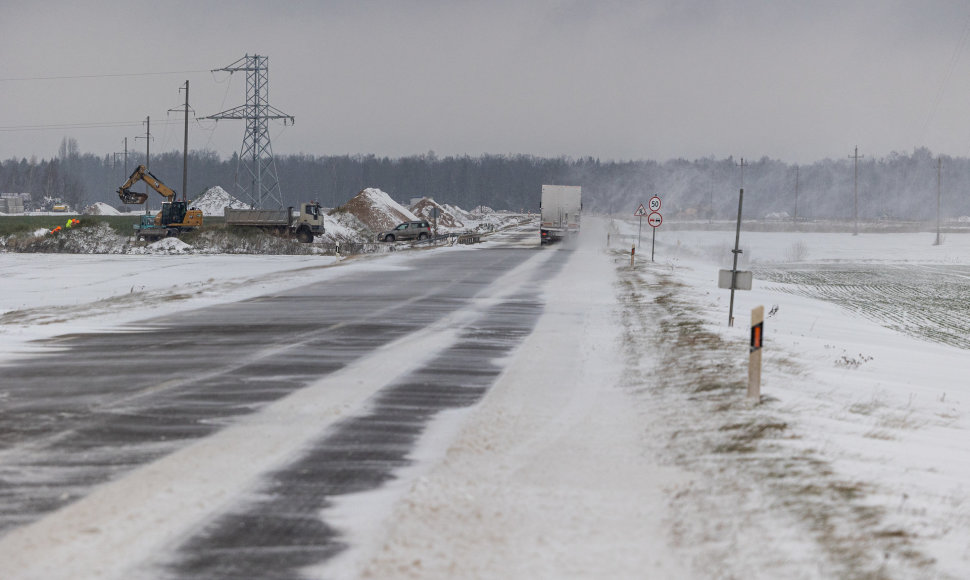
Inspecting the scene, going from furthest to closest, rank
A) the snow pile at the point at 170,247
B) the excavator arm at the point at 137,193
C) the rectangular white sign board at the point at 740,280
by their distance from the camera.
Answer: the excavator arm at the point at 137,193 < the snow pile at the point at 170,247 < the rectangular white sign board at the point at 740,280

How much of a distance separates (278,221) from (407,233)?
969 centimetres

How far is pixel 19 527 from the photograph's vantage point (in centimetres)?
547

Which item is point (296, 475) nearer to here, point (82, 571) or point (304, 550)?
point (304, 550)

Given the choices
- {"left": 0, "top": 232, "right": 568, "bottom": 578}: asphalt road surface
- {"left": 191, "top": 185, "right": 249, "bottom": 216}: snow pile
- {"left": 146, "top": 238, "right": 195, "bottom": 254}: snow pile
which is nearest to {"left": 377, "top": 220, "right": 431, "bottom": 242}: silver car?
{"left": 146, "top": 238, "right": 195, "bottom": 254}: snow pile

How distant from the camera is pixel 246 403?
939 centimetres

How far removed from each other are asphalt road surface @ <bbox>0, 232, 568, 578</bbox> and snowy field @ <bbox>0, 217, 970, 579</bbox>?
Answer: 0.40 meters

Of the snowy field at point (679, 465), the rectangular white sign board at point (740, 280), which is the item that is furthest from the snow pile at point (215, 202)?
the snowy field at point (679, 465)

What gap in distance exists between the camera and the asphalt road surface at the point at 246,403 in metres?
5.58

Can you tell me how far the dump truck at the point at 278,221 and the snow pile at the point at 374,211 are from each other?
2392 centimetres

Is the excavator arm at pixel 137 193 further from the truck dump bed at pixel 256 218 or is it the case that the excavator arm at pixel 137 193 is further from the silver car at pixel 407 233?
the silver car at pixel 407 233

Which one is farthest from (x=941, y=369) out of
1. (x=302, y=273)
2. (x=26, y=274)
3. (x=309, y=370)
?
(x=26, y=274)

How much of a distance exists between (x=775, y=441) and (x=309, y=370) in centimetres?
605

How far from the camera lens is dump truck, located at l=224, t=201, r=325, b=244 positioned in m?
57.9

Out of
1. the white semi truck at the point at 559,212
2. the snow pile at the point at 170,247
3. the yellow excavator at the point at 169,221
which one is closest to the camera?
the snow pile at the point at 170,247
